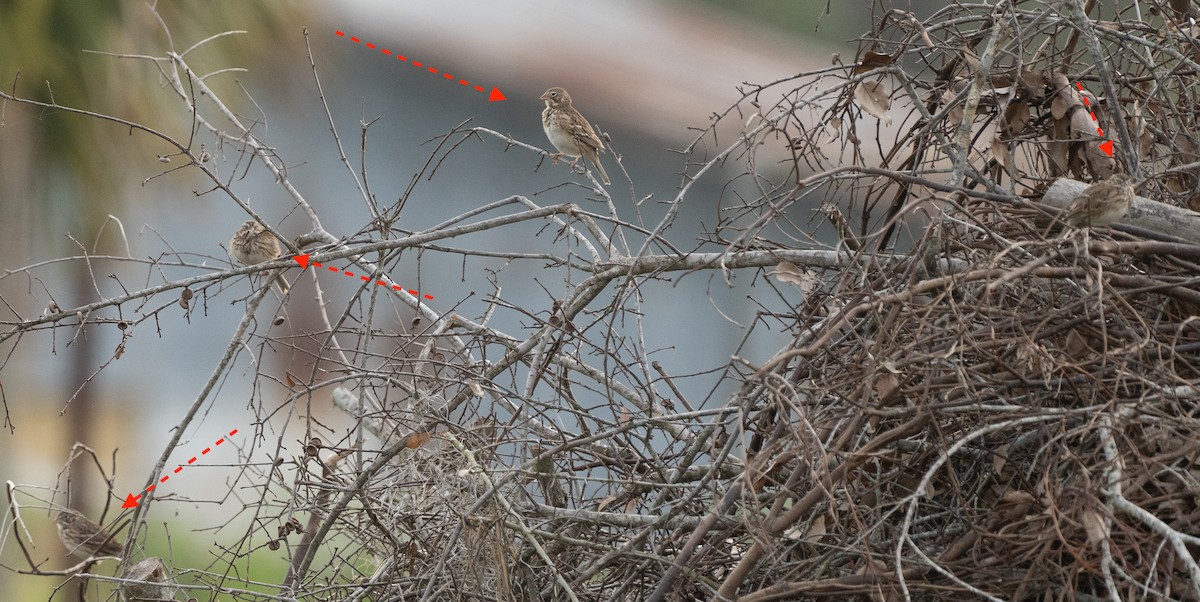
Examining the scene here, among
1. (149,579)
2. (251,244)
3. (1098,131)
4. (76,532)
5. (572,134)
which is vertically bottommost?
(76,532)

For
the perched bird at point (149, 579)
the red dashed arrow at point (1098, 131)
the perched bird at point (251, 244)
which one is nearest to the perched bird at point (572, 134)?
the perched bird at point (251, 244)

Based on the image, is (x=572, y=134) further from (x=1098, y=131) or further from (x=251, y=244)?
(x=1098, y=131)

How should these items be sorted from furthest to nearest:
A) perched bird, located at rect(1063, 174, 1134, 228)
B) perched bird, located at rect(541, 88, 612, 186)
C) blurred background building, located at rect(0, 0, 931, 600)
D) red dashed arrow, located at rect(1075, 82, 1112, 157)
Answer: blurred background building, located at rect(0, 0, 931, 600), perched bird, located at rect(541, 88, 612, 186), red dashed arrow, located at rect(1075, 82, 1112, 157), perched bird, located at rect(1063, 174, 1134, 228)

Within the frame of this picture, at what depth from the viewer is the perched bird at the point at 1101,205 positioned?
2.06 meters

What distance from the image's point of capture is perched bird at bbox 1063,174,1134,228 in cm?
206

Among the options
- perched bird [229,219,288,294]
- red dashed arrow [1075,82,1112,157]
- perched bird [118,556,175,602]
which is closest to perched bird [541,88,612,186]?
perched bird [229,219,288,294]

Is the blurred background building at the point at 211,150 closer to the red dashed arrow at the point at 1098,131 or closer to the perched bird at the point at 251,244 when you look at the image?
the perched bird at the point at 251,244

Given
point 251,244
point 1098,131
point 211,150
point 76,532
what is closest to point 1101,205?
point 1098,131

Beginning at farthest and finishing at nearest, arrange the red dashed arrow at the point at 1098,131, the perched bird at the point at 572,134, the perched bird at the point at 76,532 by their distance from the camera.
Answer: the perched bird at the point at 572,134 → the perched bird at the point at 76,532 → the red dashed arrow at the point at 1098,131

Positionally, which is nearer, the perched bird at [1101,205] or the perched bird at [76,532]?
the perched bird at [1101,205]

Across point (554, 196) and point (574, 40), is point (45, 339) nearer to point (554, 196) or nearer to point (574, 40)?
point (554, 196)

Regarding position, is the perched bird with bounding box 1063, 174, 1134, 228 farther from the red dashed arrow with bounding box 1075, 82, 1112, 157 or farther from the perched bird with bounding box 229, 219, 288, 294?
the perched bird with bounding box 229, 219, 288, 294

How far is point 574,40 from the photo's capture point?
328 inches

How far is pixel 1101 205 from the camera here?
2068mm
